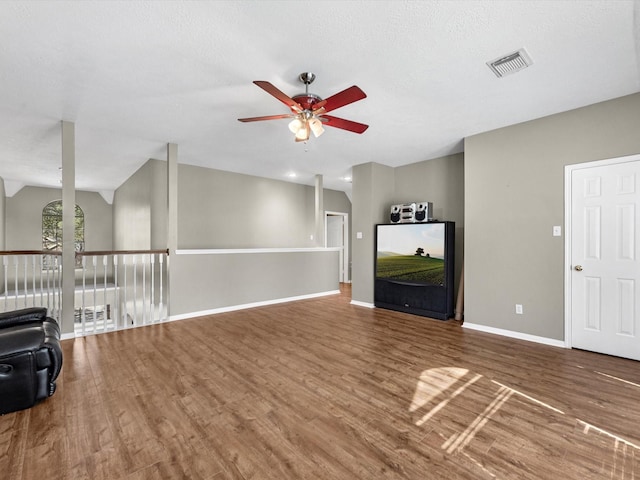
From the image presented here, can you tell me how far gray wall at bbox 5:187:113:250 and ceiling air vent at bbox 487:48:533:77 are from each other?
10.4 meters

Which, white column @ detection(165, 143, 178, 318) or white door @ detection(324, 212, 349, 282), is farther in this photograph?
white door @ detection(324, 212, 349, 282)

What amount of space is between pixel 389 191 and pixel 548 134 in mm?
2714

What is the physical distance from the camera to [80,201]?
870cm

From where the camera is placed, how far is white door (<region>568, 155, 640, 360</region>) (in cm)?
300

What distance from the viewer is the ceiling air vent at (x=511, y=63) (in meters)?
2.36

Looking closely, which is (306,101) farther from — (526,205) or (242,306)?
(242,306)

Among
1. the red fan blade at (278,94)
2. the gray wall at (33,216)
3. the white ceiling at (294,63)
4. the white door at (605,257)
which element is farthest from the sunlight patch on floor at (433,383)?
the gray wall at (33,216)

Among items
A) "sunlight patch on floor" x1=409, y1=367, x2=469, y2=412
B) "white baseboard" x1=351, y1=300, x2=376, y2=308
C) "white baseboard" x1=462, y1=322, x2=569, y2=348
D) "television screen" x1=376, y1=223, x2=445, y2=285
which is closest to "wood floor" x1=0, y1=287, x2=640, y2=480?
"sunlight patch on floor" x1=409, y1=367, x2=469, y2=412

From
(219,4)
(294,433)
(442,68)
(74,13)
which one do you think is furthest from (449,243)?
(74,13)

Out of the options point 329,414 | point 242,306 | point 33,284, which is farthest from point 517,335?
point 33,284

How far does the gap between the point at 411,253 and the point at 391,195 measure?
4.80 feet

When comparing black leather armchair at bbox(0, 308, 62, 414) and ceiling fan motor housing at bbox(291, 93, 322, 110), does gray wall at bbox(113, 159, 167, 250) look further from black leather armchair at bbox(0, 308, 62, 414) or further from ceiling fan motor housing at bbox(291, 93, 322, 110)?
ceiling fan motor housing at bbox(291, 93, 322, 110)

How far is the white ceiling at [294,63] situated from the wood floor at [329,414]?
8.70 feet

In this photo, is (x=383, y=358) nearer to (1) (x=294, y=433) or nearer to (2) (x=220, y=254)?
(1) (x=294, y=433)
